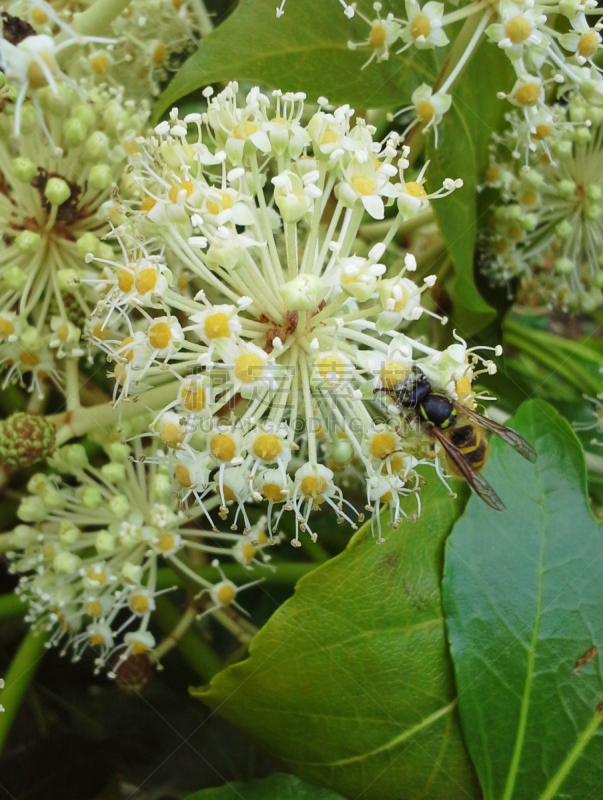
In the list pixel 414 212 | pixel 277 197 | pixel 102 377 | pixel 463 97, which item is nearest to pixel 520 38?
pixel 463 97

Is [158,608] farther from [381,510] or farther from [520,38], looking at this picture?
[520,38]

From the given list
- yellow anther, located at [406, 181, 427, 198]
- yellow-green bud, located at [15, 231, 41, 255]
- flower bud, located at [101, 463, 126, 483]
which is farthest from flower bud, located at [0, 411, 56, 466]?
yellow anther, located at [406, 181, 427, 198]

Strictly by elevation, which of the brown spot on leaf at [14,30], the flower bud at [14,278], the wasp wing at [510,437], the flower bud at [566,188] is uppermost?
the brown spot on leaf at [14,30]

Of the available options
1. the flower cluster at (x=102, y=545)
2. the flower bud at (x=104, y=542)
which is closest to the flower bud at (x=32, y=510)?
the flower cluster at (x=102, y=545)

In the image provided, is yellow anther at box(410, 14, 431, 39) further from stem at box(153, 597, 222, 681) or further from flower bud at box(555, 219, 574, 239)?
stem at box(153, 597, 222, 681)

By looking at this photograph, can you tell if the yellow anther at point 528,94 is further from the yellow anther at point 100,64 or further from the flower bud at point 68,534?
the flower bud at point 68,534
